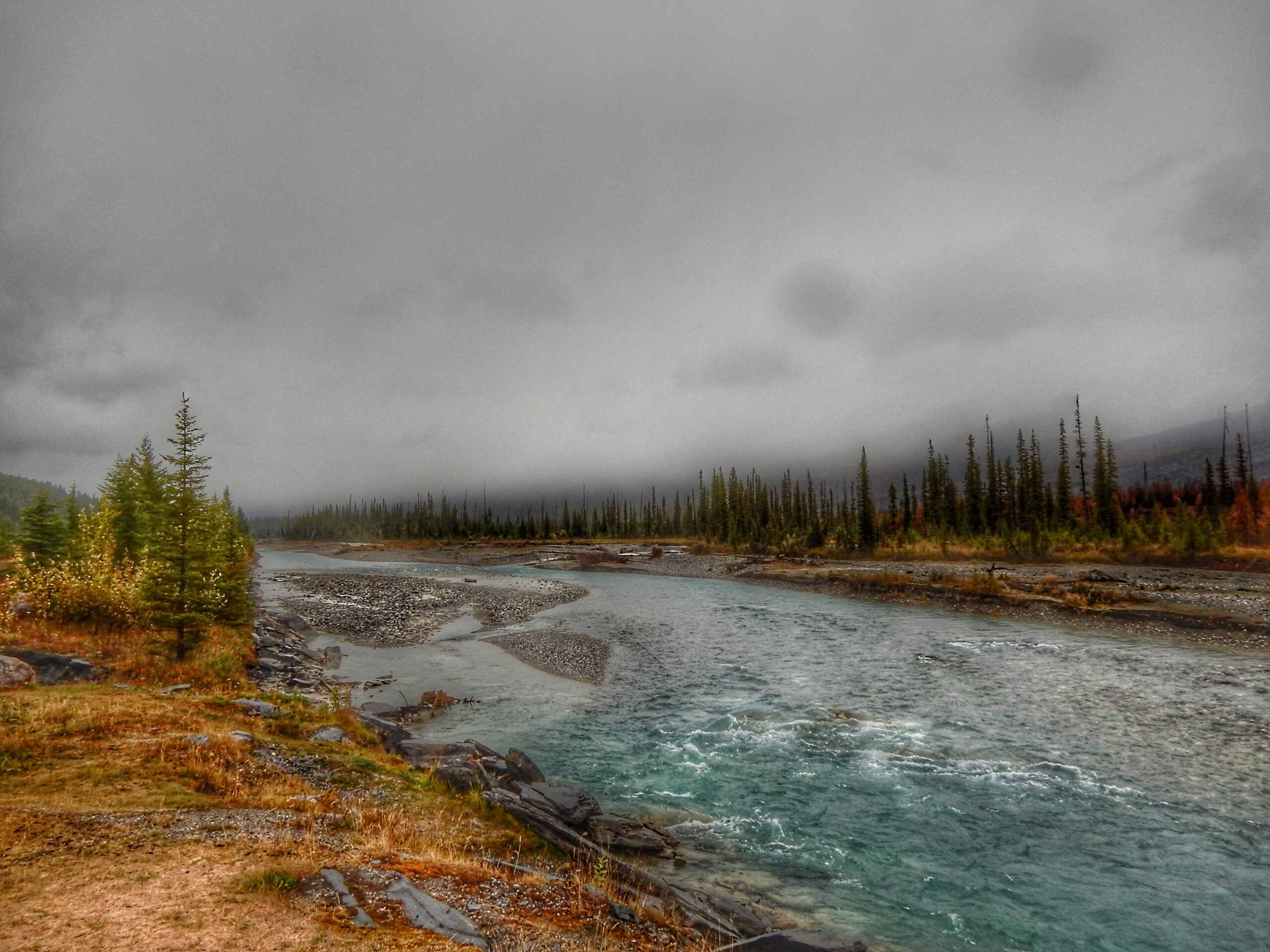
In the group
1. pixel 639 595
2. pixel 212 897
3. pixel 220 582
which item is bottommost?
pixel 639 595

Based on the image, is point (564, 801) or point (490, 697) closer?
point (564, 801)

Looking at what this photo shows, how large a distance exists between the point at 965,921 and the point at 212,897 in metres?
12.9

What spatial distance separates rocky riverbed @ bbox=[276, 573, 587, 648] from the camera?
132 ft

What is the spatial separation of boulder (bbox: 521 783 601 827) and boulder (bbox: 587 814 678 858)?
0.24m

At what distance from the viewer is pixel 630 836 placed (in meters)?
12.4

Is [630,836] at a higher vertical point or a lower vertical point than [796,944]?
lower

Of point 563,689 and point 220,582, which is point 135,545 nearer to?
point 220,582

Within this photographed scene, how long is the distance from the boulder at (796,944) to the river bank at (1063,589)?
116ft

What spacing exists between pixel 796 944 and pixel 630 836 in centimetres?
465

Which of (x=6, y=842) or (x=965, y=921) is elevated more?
(x=6, y=842)

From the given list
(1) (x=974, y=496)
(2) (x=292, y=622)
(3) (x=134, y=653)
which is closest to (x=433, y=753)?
(3) (x=134, y=653)

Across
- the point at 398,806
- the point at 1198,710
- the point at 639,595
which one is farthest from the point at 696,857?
the point at 639,595

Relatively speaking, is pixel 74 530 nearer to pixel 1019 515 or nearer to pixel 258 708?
pixel 258 708

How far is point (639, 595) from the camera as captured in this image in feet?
207
